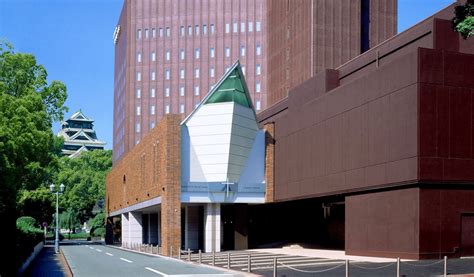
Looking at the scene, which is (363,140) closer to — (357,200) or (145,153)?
(357,200)

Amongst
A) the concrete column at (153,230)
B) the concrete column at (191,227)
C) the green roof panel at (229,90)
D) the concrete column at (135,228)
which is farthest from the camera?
the concrete column at (153,230)

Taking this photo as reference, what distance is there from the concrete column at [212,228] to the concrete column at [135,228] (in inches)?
814

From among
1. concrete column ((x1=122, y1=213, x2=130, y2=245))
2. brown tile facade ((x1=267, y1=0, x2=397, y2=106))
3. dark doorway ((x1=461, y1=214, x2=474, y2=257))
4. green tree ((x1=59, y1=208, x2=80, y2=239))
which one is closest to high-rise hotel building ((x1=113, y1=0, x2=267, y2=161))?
brown tile facade ((x1=267, y1=0, x2=397, y2=106))

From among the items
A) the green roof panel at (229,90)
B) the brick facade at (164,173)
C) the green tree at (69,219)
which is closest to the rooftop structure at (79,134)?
the green tree at (69,219)

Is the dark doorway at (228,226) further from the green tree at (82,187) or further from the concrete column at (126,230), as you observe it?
the green tree at (82,187)

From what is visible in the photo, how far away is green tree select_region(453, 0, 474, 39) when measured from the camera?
24.8 m

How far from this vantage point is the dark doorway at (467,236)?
33469 millimetres

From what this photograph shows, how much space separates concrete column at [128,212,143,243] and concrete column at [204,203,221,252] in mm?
20686

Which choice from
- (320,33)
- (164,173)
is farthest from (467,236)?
(320,33)

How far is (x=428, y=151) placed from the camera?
32.4 metres

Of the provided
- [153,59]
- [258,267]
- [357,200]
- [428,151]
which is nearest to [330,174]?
[357,200]

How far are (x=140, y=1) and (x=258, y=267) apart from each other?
82.2 meters

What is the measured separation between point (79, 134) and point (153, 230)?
115803 millimetres

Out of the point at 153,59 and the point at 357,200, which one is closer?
the point at 357,200
